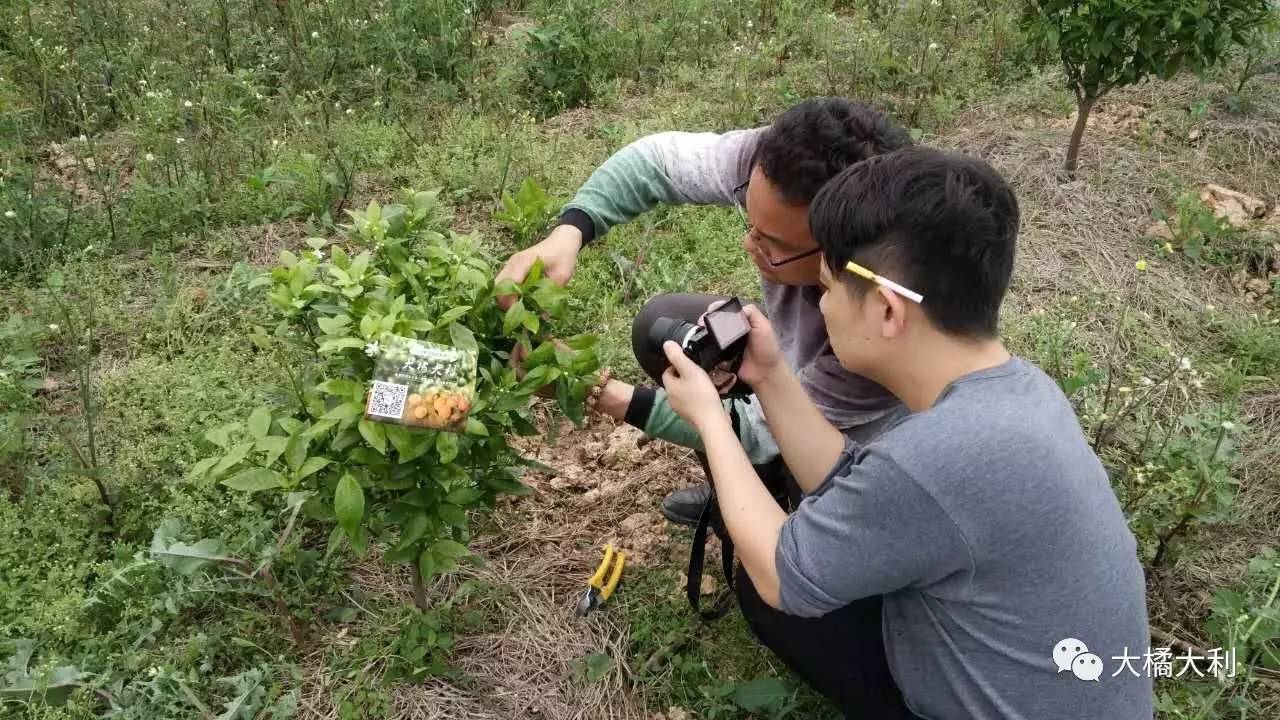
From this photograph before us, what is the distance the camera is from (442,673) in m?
2.42

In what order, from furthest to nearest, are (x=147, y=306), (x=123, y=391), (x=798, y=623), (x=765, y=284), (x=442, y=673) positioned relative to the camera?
(x=147, y=306) < (x=123, y=391) < (x=765, y=284) < (x=442, y=673) < (x=798, y=623)

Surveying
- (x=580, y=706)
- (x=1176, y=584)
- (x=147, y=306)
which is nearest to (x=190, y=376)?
(x=147, y=306)

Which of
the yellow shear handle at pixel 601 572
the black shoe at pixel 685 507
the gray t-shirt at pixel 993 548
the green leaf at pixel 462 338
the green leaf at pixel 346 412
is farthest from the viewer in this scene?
the black shoe at pixel 685 507

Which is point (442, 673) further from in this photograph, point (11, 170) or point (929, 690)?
point (11, 170)

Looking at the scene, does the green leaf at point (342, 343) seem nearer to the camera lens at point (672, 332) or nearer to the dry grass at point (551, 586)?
the camera lens at point (672, 332)

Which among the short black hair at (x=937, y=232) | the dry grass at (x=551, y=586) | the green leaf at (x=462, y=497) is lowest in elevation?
the dry grass at (x=551, y=586)

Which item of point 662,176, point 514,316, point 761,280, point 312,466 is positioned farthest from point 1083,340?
point 312,466

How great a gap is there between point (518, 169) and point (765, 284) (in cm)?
215

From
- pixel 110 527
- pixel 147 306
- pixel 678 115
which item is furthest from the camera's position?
pixel 678 115

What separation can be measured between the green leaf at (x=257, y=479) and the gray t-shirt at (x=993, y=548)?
1076 mm

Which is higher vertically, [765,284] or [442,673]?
[765,284]

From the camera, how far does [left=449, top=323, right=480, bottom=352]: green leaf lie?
1.84m

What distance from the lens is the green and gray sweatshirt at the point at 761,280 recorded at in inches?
90.7

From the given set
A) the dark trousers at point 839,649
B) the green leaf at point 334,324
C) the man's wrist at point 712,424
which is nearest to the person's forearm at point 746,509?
the man's wrist at point 712,424
